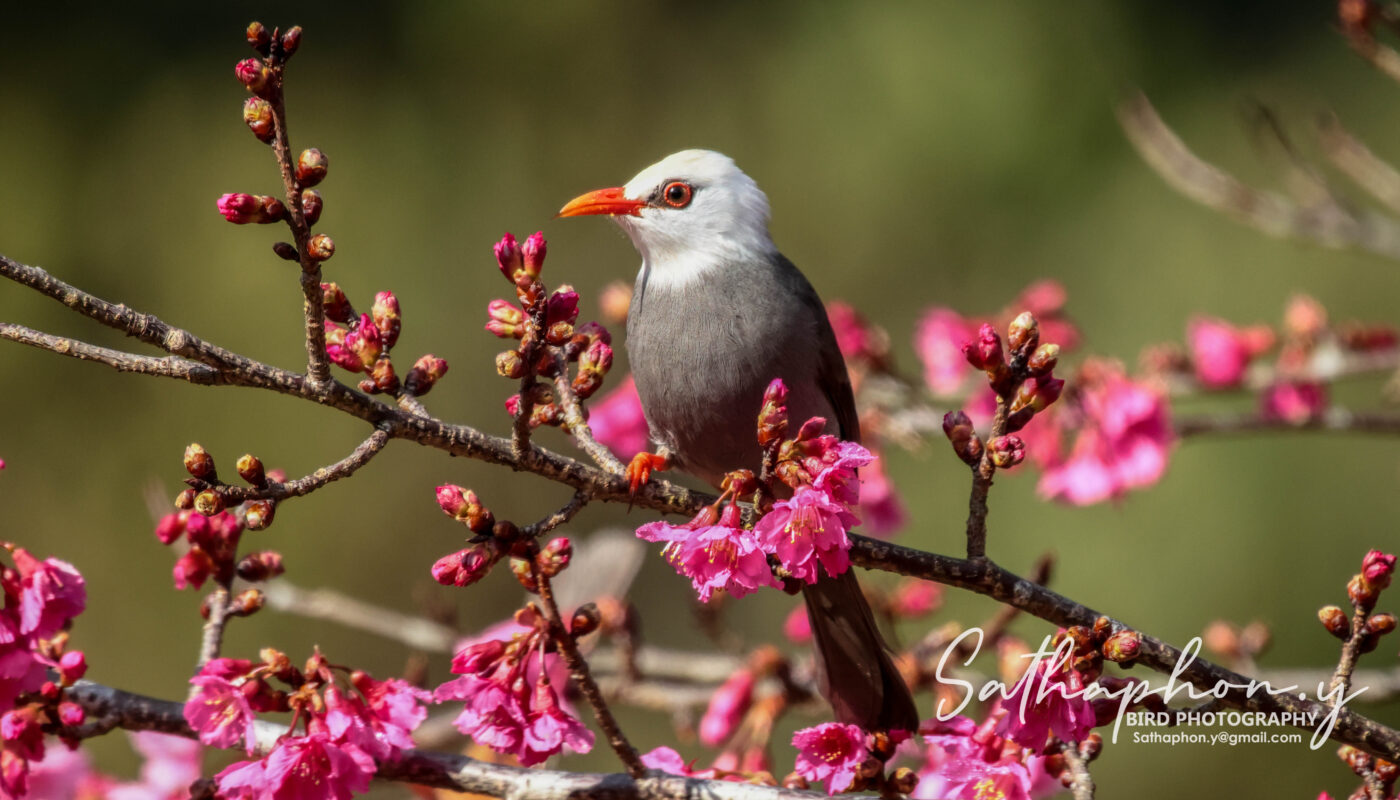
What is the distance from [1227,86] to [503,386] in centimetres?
542

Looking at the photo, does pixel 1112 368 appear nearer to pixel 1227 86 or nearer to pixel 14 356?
pixel 1227 86

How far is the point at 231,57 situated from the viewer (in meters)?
10.7

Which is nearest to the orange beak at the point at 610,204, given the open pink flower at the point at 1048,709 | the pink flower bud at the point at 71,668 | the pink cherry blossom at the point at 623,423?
the pink cherry blossom at the point at 623,423

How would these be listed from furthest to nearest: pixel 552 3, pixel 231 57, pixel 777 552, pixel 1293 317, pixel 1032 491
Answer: pixel 552 3
pixel 231 57
pixel 1032 491
pixel 1293 317
pixel 777 552

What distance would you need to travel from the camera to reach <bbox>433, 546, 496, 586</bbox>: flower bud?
199 centimetres

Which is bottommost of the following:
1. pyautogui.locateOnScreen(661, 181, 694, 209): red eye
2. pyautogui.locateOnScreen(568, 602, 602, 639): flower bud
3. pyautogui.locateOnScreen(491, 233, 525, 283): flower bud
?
pyautogui.locateOnScreen(568, 602, 602, 639): flower bud

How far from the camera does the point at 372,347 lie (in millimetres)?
2049

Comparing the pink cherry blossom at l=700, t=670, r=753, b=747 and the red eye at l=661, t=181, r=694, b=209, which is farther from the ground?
the red eye at l=661, t=181, r=694, b=209

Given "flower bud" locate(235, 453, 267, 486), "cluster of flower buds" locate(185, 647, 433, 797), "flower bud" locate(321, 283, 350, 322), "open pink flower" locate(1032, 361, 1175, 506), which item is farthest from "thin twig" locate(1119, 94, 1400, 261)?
"flower bud" locate(235, 453, 267, 486)

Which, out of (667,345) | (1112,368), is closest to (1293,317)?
(1112,368)

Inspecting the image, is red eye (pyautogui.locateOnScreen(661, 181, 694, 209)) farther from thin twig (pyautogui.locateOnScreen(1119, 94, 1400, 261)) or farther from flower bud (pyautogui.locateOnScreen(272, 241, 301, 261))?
flower bud (pyautogui.locateOnScreen(272, 241, 301, 261))

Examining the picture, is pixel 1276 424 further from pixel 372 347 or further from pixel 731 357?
pixel 372 347

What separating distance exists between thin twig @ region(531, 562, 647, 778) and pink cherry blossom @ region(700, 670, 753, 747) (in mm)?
1242

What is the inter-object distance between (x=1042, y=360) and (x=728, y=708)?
1611 millimetres
